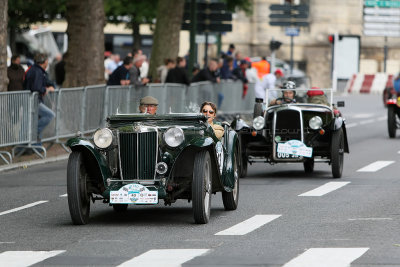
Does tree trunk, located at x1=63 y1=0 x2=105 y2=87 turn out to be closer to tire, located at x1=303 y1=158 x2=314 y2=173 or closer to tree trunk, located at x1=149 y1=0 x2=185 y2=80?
tree trunk, located at x1=149 y1=0 x2=185 y2=80

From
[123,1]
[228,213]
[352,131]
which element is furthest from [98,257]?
[123,1]

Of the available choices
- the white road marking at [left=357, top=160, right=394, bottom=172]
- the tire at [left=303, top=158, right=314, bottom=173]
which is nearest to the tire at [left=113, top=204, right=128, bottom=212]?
the tire at [left=303, top=158, right=314, bottom=173]

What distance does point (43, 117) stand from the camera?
23.3m

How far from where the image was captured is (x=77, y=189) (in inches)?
518

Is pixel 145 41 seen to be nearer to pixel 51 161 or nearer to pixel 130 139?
pixel 51 161

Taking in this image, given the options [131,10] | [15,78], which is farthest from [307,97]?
[131,10]

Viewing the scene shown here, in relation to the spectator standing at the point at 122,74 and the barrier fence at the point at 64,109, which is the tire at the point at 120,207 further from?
the spectator standing at the point at 122,74

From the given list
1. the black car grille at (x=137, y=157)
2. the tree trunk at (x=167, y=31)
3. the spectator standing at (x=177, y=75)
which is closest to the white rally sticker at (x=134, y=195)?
the black car grille at (x=137, y=157)

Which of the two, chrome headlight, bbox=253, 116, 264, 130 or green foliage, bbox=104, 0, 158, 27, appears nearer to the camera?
chrome headlight, bbox=253, 116, 264, 130

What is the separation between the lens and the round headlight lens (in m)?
13.4

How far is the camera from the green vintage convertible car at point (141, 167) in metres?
13.2

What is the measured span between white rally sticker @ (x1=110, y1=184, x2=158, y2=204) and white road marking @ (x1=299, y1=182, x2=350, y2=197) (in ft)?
13.8

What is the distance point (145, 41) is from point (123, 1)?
1406 centimetres

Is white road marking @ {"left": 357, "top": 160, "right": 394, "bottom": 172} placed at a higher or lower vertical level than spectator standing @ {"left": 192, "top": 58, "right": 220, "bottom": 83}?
lower
